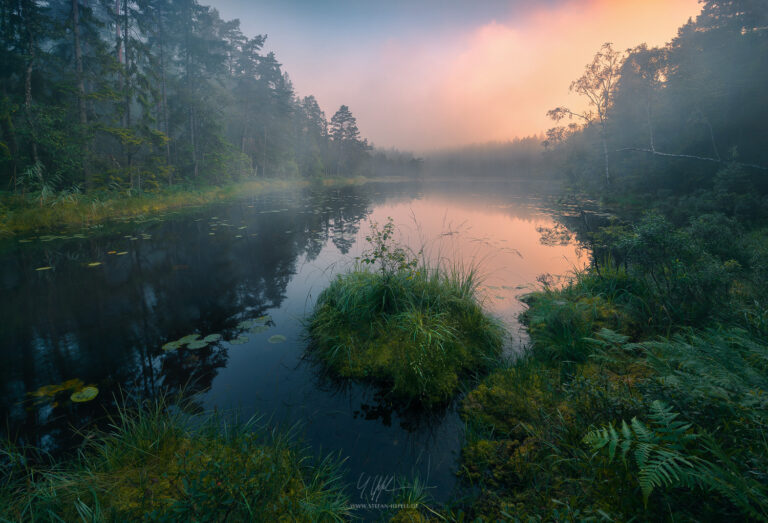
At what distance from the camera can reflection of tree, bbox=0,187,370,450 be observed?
3.80m

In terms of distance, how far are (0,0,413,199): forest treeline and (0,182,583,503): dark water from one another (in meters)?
5.23

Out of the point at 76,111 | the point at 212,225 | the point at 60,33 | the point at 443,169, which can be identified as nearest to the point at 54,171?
the point at 76,111

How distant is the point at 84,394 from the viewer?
366cm

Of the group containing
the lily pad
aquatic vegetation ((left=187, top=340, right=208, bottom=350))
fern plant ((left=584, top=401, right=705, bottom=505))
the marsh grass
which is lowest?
the lily pad

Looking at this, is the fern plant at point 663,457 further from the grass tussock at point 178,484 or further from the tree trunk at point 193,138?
the tree trunk at point 193,138

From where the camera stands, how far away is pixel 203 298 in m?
6.77

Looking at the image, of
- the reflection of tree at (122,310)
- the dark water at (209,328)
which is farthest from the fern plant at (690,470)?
the reflection of tree at (122,310)

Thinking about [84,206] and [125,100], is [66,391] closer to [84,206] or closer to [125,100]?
[84,206]

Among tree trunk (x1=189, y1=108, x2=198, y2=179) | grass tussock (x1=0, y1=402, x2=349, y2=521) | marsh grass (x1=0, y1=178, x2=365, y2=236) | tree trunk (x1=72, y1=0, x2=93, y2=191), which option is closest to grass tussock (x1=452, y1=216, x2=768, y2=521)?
grass tussock (x1=0, y1=402, x2=349, y2=521)

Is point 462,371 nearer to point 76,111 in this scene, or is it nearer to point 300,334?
point 300,334

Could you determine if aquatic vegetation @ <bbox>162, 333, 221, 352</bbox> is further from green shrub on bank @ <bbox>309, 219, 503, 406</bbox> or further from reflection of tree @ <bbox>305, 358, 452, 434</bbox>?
reflection of tree @ <bbox>305, 358, 452, 434</bbox>

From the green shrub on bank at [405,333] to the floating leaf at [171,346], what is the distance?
215 cm

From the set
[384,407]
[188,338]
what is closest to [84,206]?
[188,338]

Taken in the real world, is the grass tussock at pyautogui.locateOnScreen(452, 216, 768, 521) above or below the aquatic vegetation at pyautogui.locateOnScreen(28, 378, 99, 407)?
above
